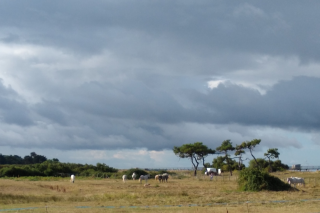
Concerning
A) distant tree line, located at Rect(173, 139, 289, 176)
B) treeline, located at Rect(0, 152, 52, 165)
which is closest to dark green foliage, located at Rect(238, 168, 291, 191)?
distant tree line, located at Rect(173, 139, 289, 176)

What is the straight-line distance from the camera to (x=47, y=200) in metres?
33.5

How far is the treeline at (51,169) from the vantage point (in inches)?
3868

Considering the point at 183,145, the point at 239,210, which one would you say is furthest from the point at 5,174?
the point at 239,210

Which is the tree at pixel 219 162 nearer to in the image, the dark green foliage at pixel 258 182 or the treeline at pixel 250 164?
the treeline at pixel 250 164

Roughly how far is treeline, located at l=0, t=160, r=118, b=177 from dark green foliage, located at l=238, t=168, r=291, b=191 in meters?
61.2

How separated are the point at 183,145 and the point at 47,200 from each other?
7926 cm

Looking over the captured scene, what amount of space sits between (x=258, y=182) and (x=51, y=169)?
74.0m

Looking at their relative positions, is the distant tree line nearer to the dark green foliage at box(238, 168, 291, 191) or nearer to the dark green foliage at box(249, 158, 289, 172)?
the dark green foliage at box(249, 158, 289, 172)

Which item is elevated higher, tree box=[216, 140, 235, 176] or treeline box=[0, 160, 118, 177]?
tree box=[216, 140, 235, 176]

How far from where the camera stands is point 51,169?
108 m

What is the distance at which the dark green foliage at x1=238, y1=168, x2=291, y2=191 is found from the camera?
4606 centimetres

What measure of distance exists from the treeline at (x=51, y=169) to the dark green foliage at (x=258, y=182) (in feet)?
201

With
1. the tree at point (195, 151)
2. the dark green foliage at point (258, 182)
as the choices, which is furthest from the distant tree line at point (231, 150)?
the dark green foliage at point (258, 182)

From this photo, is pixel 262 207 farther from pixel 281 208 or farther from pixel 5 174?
pixel 5 174
